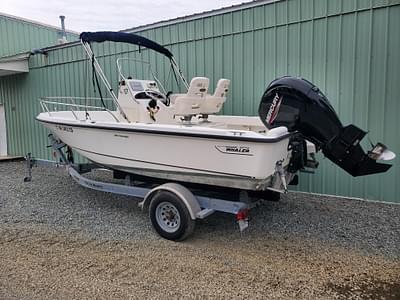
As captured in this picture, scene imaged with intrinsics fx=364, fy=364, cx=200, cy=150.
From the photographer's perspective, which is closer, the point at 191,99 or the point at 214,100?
the point at 191,99

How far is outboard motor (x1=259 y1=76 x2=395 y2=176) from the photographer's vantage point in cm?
354

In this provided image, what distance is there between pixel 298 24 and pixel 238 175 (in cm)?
297

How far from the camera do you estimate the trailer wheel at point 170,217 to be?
3746 millimetres

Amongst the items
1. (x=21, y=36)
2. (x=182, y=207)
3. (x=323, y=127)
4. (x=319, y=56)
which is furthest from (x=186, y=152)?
(x=21, y=36)

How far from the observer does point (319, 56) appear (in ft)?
17.1

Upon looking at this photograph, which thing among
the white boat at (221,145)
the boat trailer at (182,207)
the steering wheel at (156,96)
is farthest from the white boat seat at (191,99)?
the boat trailer at (182,207)

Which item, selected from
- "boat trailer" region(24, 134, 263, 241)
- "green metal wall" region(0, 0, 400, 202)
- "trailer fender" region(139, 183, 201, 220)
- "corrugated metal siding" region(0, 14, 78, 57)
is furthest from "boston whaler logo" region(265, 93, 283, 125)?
"corrugated metal siding" region(0, 14, 78, 57)

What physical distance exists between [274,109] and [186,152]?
1.00 m

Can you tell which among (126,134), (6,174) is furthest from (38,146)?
(126,134)

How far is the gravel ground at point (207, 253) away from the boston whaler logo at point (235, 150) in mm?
1006

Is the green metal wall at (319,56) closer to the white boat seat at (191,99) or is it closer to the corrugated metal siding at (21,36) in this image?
the white boat seat at (191,99)

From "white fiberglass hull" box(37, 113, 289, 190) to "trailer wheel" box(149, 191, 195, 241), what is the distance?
10.9 inches

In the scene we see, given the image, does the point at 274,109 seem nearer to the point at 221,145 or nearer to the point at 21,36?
the point at 221,145

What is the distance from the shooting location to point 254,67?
230 inches
